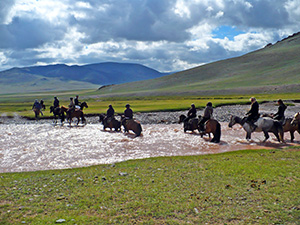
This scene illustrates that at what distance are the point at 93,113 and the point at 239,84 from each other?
109627 mm

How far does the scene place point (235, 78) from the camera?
154 m

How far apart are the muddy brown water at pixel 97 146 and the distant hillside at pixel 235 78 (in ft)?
314

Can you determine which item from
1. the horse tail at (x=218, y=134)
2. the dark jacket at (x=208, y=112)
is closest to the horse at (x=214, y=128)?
the horse tail at (x=218, y=134)

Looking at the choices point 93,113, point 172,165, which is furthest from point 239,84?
point 172,165

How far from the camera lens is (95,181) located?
1080 centimetres

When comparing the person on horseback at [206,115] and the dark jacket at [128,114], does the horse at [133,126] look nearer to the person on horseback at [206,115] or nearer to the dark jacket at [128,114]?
the dark jacket at [128,114]

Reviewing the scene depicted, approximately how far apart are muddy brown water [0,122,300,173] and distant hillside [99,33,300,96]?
95.6 meters

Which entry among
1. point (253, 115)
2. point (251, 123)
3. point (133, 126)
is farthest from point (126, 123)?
point (253, 115)

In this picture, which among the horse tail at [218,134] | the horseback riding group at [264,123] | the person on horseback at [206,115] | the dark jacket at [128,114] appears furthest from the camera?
the dark jacket at [128,114]

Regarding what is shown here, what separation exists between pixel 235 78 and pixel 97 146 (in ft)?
476

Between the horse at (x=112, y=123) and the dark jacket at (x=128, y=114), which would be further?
the horse at (x=112, y=123)

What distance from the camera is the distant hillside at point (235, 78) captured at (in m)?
125

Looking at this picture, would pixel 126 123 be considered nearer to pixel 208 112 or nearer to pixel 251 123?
pixel 208 112

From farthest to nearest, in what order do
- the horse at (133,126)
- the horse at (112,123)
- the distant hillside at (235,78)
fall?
1. the distant hillside at (235,78)
2. the horse at (112,123)
3. the horse at (133,126)
